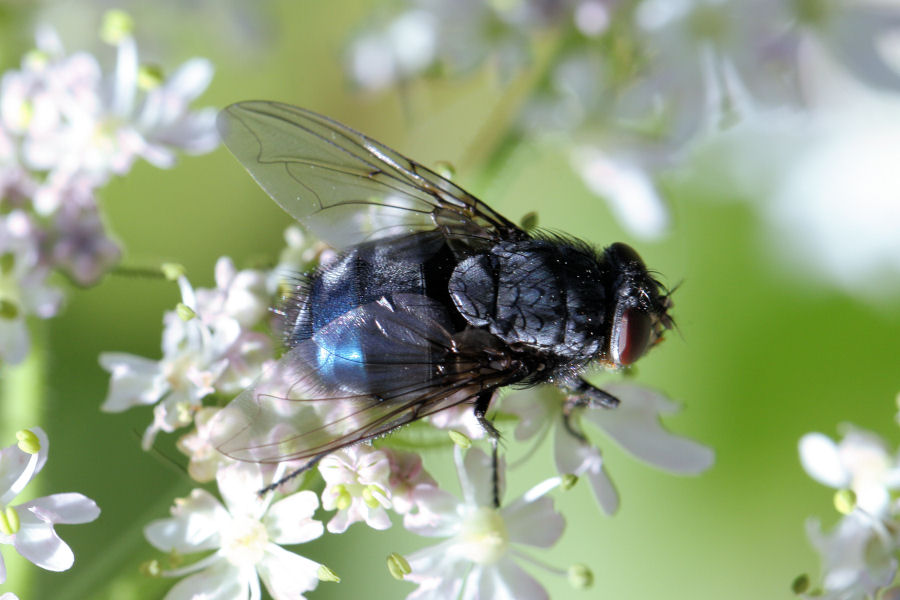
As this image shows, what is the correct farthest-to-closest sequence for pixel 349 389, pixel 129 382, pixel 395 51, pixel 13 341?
1. pixel 395 51
2. pixel 13 341
3. pixel 129 382
4. pixel 349 389

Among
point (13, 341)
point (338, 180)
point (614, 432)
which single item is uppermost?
point (338, 180)

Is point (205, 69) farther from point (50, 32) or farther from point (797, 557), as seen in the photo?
point (797, 557)

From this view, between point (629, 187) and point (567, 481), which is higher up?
point (629, 187)

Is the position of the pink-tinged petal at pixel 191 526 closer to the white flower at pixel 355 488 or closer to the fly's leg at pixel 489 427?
the white flower at pixel 355 488

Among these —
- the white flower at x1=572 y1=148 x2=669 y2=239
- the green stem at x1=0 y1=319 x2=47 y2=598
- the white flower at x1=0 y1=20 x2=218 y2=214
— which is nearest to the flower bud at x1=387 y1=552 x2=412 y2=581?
the green stem at x1=0 y1=319 x2=47 y2=598

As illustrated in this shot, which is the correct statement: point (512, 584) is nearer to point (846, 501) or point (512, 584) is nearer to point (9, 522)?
point (846, 501)

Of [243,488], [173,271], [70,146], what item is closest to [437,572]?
[243,488]
